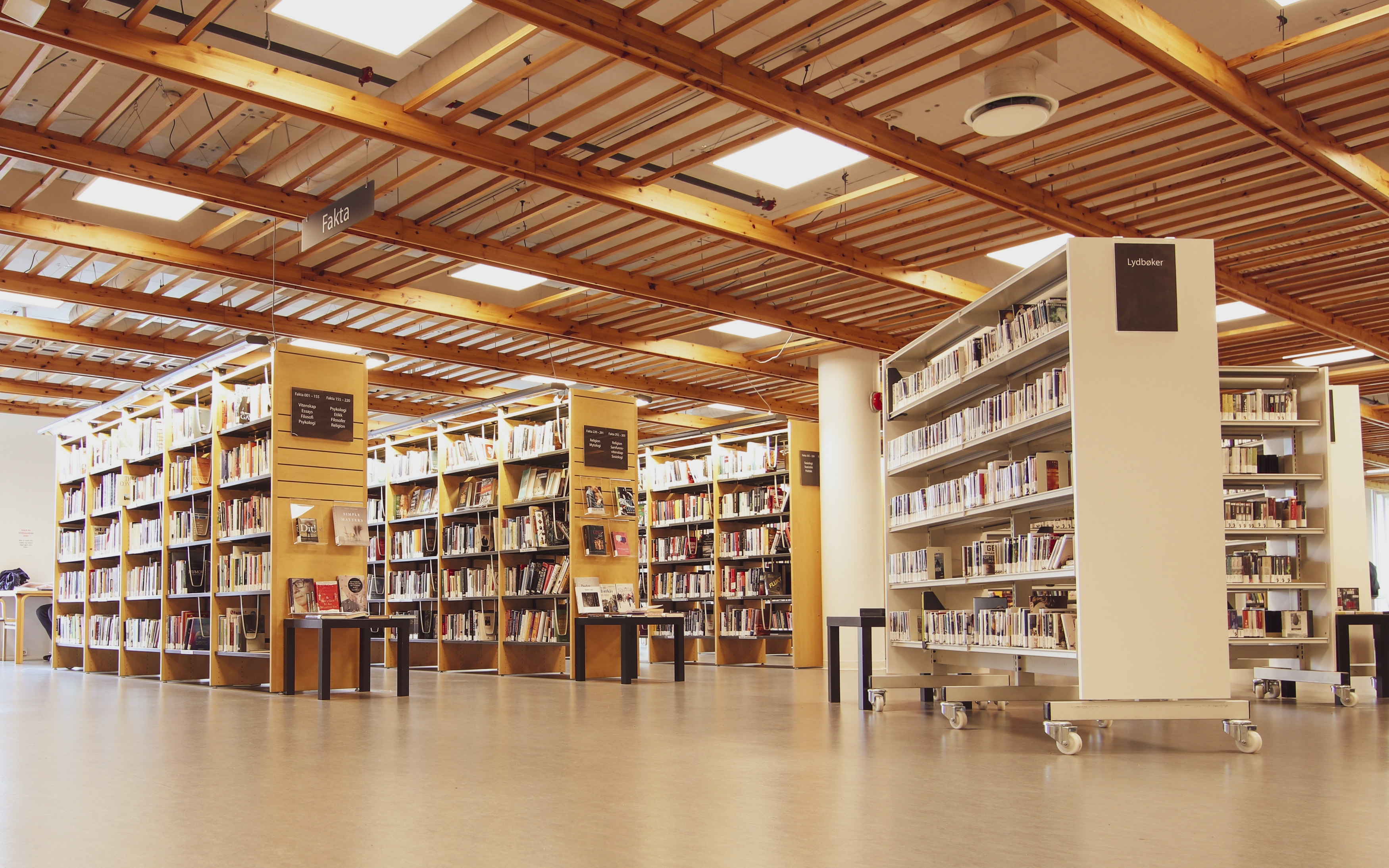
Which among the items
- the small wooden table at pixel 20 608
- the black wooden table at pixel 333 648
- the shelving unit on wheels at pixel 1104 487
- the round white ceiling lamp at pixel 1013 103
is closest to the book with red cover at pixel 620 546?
the black wooden table at pixel 333 648

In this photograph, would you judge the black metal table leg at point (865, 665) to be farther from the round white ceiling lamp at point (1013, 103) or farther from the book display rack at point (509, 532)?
the book display rack at point (509, 532)

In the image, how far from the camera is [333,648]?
9.59 m

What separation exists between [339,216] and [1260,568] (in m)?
6.97

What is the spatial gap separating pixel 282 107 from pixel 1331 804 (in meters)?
6.28

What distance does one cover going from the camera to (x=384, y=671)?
1315 centimetres

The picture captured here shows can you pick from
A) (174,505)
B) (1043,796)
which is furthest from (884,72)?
(174,505)

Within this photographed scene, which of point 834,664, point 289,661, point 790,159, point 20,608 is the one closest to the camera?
point 834,664

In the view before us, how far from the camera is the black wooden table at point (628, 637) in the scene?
34.7 feet

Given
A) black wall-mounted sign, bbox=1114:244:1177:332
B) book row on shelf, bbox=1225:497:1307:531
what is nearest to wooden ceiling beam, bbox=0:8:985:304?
black wall-mounted sign, bbox=1114:244:1177:332

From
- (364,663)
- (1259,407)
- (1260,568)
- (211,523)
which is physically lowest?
(364,663)

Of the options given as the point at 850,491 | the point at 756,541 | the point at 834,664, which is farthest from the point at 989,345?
the point at 756,541

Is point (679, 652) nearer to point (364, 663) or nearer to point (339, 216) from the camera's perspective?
point (364, 663)

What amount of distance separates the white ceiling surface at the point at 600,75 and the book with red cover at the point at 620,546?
12.5 feet

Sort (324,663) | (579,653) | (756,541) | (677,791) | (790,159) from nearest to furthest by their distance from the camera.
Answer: (677,791) → (790,159) → (324,663) → (579,653) → (756,541)
